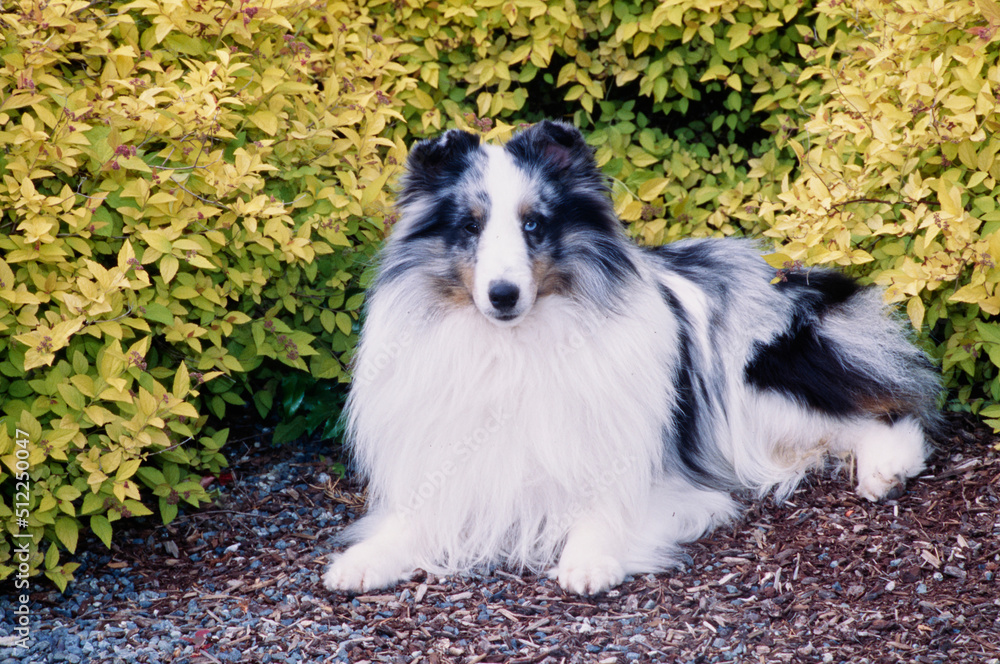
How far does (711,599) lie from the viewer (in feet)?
10.3

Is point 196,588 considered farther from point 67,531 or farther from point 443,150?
point 443,150

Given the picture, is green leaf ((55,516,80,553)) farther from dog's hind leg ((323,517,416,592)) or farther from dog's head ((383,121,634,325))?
dog's head ((383,121,634,325))

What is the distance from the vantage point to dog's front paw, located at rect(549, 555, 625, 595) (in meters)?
3.17

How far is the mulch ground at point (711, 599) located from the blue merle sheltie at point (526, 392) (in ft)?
0.38

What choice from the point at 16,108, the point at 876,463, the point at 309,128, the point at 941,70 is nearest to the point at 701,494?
the point at 876,463

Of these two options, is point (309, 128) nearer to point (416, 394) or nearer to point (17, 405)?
point (416, 394)

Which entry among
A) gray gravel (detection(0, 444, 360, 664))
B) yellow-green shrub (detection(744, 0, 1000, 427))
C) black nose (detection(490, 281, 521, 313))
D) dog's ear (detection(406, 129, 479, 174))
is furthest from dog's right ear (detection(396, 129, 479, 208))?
gray gravel (detection(0, 444, 360, 664))

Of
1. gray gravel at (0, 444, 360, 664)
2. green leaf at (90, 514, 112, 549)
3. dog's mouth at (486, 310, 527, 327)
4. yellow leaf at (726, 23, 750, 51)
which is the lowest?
gray gravel at (0, 444, 360, 664)

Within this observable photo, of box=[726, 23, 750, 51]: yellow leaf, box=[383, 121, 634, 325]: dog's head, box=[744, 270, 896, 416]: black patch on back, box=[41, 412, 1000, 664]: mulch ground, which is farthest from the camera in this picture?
box=[726, 23, 750, 51]: yellow leaf

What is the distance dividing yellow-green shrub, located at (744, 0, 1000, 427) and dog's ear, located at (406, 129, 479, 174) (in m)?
1.36

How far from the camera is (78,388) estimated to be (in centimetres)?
311

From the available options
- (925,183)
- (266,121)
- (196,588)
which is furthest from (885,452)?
(266,121)

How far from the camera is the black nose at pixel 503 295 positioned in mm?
3037

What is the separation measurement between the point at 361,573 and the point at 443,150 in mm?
1538
